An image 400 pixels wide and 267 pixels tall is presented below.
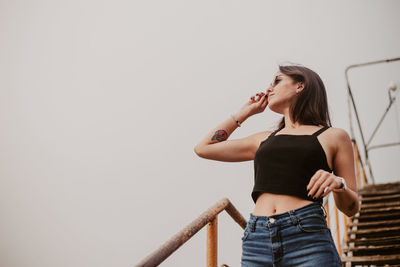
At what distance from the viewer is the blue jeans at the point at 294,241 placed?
4.66 ft

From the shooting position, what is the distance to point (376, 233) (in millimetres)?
4137

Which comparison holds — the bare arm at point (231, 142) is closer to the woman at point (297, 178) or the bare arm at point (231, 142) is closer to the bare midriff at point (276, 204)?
the woman at point (297, 178)

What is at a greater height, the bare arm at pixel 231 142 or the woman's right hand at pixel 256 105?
the woman's right hand at pixel 256 105

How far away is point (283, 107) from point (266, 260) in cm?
95

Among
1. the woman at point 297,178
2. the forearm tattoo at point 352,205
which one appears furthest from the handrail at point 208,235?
the forearm tattoo at point 352,205

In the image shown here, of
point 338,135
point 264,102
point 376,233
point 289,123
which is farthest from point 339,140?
point 376,233

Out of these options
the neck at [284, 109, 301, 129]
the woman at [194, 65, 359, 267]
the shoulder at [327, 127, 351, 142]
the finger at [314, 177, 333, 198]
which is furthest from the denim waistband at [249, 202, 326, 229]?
the neck at [284, 109, 301, 129]

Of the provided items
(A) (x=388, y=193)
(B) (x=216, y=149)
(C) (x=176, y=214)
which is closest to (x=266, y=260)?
(B) (x=216, y=149)

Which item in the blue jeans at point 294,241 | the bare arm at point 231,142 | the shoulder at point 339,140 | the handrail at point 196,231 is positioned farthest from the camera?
the bare arm at point 231,142

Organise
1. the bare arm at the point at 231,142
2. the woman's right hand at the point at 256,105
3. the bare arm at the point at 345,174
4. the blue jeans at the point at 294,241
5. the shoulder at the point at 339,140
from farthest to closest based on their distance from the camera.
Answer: the woman's right hand at the point at 256,105
the bare arm at the point at 231,142
the shoulder at the point at 339,140
the bare arm at the point at 345,174
the blue jeans at the point at 294,241

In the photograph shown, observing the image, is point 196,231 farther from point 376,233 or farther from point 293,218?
point 376,233

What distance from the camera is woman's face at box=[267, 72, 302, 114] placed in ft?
6.70

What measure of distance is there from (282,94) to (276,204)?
75cm

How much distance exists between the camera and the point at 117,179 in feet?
570
